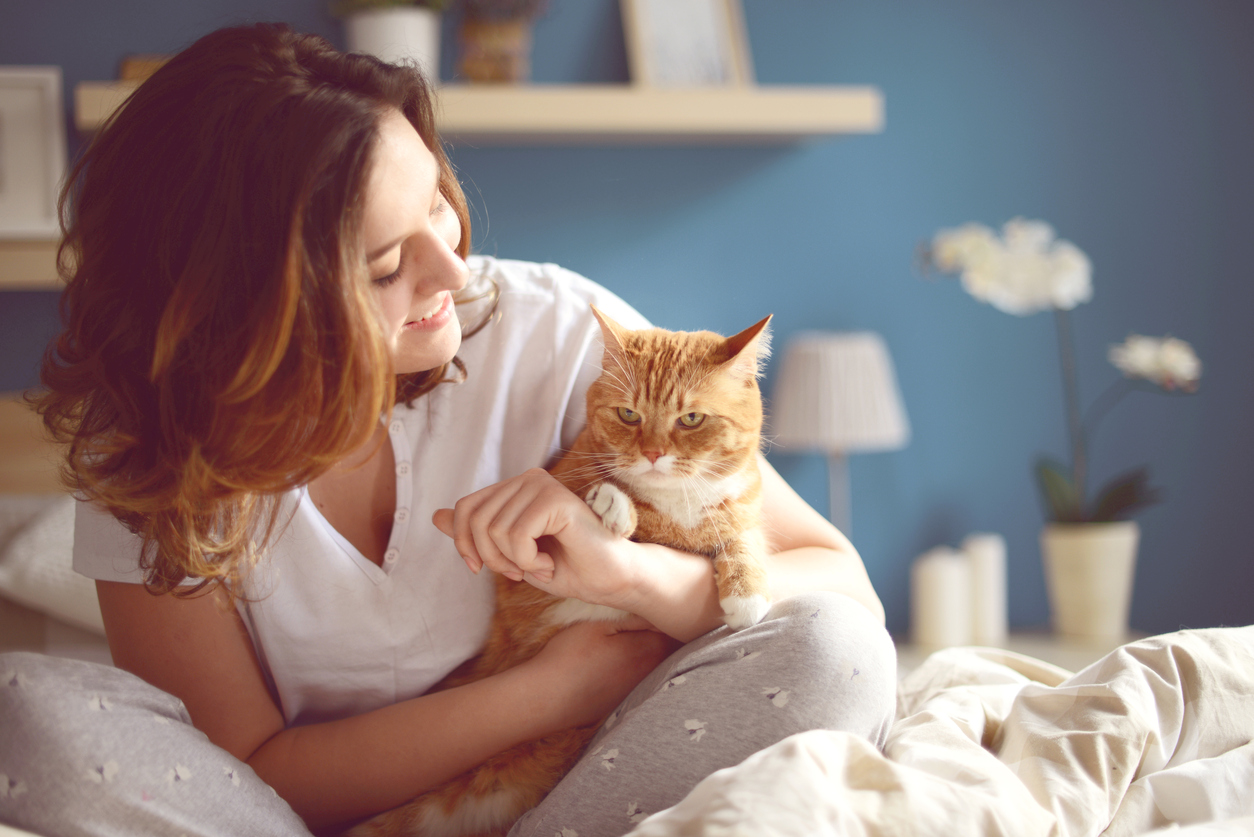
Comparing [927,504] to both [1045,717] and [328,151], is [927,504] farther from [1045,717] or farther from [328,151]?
[328,151]

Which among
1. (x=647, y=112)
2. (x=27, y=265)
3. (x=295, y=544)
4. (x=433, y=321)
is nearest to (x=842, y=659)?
(x=433, y=321)

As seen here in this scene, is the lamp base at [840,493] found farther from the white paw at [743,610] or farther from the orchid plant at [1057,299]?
the white paw at [743,610]

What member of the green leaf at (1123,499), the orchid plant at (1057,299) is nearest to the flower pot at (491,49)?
the orchid plant at (1057,299)

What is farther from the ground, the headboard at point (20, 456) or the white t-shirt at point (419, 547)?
the white t-shirt at point (419, 547)

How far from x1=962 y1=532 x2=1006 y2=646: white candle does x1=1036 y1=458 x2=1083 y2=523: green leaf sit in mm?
191

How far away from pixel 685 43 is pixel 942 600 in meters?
1.75

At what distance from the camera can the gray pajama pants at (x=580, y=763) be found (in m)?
0.80

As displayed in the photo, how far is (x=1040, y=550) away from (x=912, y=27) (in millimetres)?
1715

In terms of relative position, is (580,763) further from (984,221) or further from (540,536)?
(984,221)

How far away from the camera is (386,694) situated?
3.68ft

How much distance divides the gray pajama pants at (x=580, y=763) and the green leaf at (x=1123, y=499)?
1.87 metres

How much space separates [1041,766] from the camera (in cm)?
79

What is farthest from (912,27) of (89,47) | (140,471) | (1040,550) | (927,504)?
(140,471)

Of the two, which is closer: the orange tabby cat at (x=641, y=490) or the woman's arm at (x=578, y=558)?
the woman's arm at (x=578, y=558)
